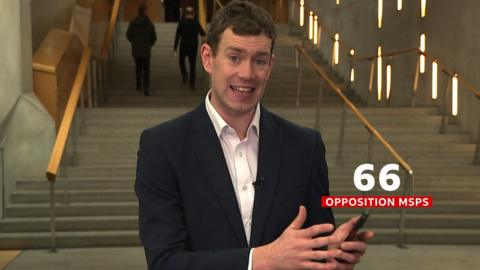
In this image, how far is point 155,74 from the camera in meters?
13.8

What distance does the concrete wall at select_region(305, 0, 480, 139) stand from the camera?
10.1m

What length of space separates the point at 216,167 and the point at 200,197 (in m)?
0.09

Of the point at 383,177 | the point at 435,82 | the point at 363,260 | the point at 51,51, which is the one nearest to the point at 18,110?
the point at 51,51

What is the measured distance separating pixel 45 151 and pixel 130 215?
5.60ft

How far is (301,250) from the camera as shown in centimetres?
162

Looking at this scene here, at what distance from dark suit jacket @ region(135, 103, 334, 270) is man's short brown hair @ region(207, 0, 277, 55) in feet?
0.82

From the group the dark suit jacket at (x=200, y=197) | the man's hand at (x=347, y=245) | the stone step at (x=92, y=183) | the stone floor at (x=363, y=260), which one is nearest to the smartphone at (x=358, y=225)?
the man's hand at (x=347, y=245)

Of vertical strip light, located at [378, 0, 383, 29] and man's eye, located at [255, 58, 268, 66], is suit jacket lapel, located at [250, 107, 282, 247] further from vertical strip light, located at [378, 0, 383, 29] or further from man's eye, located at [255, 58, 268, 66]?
vertical strip light, located at [378, 0, 383, 29]

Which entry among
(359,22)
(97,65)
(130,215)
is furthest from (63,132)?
(359,22)

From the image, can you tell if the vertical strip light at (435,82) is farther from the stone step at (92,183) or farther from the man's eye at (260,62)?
the man's eye at (260,62)

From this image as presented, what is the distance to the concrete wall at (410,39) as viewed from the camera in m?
10.1

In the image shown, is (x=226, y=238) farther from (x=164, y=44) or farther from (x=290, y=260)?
(x=164, y=44)

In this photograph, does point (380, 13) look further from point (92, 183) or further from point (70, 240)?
point (70, 240)

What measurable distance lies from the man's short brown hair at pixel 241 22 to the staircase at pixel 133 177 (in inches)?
214
